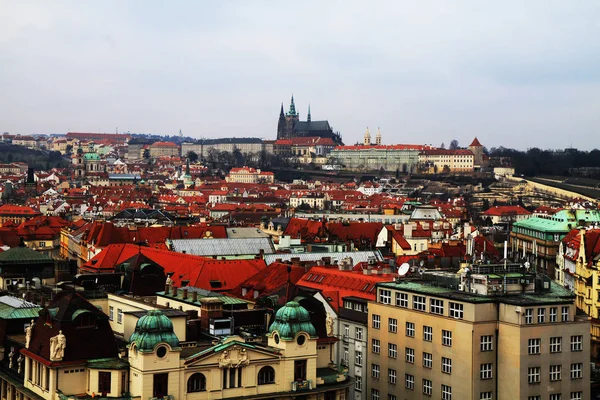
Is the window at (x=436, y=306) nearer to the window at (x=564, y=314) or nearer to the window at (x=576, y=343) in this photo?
the window at (x=564, y=314)

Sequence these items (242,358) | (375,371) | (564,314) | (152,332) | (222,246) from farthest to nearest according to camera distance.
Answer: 1. (222,246)
2. (375,371)
3. (564,314)
4. (242,358)
5. (152,332)

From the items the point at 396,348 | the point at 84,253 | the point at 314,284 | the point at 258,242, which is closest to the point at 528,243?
the point at 258,242

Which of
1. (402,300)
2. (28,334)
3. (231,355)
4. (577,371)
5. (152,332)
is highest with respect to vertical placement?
(152,332)

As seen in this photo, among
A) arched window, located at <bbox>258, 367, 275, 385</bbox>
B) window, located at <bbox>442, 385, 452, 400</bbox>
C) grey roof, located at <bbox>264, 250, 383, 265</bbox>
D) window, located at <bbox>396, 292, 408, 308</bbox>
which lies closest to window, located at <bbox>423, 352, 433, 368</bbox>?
window, located at <bbox>442, 385, 452, 400</bbox>

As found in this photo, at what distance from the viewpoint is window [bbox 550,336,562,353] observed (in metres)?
42.0

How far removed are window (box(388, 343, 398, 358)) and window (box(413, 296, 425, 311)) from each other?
2.18 metres

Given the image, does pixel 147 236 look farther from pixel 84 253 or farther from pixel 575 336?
pixel 575 336

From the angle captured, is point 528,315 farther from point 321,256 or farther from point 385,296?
point 321,256

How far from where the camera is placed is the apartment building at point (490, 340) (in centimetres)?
4172

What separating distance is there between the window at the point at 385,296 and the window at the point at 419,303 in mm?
1822

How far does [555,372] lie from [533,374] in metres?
1.07

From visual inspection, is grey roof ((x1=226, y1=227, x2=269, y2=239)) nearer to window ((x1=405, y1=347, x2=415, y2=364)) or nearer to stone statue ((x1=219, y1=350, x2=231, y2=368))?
window ((x1=405, y1=347, x2=415, y2=364))

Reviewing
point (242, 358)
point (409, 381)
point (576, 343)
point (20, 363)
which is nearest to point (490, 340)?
point (576, 343)

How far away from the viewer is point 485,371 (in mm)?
42188
